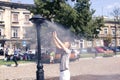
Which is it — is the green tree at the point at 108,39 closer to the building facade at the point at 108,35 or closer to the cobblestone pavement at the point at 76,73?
the building facade at the point at 108,35

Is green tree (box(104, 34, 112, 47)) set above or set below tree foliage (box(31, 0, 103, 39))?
below

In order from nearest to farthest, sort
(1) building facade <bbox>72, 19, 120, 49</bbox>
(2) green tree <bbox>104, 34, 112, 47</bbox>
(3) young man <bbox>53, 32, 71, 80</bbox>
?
(3) young man <bbox>53, 32, 71, 80</bbox> < (2) green tree <bbox>104, 34, 112, 47</bbox> < (1) building facade <bbox>72, 19, 120, 49</bbox>

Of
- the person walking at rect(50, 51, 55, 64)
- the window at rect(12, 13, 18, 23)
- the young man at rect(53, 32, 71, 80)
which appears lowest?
the person walking at rect(50, 51, 55, 64)

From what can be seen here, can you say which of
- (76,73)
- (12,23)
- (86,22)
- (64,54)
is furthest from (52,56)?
(12,23)

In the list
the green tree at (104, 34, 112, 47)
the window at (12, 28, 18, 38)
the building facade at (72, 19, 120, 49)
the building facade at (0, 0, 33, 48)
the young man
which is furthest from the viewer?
the building facade at (72, 19, 120, 49)

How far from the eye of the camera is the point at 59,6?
35125 mm

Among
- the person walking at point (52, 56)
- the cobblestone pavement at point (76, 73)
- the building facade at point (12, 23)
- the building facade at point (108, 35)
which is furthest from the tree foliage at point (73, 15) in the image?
the building facade at point (108, 35)

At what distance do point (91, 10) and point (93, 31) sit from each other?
2548 millimetres

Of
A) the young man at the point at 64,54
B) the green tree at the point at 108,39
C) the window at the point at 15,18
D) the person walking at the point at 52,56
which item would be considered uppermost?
the window at the point at 15,18

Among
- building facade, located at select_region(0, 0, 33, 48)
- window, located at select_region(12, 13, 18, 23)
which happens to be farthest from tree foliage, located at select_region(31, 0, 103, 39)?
window, located at select_region(12, 13, 18, 23)

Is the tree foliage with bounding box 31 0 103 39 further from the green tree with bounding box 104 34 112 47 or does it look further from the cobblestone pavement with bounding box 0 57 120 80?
the green tree with bounding box 104 34 112 47

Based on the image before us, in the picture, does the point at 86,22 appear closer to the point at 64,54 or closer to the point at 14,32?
the point at 64,54

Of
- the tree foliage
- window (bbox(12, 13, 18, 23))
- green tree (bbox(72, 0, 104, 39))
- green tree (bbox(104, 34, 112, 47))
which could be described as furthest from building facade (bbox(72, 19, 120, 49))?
the tree foliage

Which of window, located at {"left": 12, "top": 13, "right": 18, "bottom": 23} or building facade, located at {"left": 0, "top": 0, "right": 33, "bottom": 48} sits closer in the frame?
building facade, located at {"left": 0, "top": 0, "right": 33, "bottom": 48}
